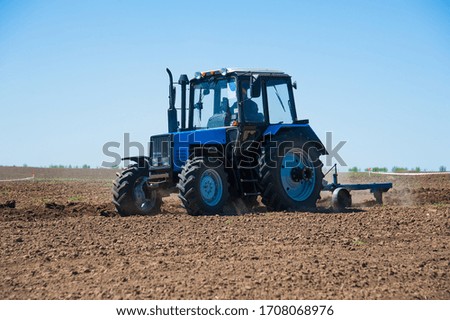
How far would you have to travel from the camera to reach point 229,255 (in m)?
9.04

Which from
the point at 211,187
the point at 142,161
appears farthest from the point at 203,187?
the point at 142,161

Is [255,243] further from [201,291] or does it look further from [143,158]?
[143,158]

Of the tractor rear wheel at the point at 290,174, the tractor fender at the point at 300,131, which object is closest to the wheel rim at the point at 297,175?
the tractor rear wheel at the point at 290,174

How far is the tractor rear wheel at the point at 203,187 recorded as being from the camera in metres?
13.1

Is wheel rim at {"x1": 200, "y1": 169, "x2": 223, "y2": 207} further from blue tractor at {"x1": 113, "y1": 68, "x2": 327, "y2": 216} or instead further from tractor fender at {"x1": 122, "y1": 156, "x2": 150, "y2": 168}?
tractor fender at {"x1": 122, "y1": 156, "x2": 150, "y2": 168}

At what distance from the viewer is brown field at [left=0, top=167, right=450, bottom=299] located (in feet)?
23.5

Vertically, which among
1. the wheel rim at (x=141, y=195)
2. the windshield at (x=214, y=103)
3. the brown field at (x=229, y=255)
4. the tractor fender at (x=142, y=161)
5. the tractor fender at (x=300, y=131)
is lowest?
the brown field at (x=229, y=255)

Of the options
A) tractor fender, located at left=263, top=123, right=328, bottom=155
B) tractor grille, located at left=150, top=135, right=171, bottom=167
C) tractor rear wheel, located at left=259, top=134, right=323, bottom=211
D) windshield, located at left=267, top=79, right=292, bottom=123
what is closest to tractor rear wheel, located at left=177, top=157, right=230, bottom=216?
tractor rear wheel, located at left=259, top=134, right=323, bottom=211

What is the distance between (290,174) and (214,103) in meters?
2.11

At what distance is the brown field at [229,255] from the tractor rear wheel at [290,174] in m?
0.62

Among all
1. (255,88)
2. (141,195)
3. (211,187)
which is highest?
(255,88)

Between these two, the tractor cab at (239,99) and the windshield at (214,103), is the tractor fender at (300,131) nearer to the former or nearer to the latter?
the tractor cab at (239,99)

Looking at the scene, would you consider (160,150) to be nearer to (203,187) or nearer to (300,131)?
(203,187)

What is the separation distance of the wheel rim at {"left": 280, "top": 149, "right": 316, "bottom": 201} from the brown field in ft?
3.95
